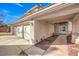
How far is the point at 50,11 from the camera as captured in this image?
495 centimetres

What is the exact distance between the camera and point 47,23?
5426 millimetres

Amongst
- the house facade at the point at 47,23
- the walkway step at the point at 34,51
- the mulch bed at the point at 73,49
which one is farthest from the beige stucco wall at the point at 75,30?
the walkway step at the point at 34,51

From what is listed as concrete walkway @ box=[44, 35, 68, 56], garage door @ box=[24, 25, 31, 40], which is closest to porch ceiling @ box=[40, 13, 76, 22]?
concrete walkway @ box=[44, 35, 68, 56]

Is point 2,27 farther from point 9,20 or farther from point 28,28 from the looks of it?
point 28,28

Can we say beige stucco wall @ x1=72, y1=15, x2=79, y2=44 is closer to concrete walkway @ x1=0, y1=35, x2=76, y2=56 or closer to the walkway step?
concrete walkway @ x1=0, y1=35, x2=76, y2=56

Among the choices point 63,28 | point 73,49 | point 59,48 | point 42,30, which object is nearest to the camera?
point 73,49

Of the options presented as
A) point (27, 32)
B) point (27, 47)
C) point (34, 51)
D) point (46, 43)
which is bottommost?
point (34, 51)

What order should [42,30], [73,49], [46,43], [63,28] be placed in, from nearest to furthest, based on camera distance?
1. [73,49]
2. [63,28]
3. [46,43]
4. [42,30]

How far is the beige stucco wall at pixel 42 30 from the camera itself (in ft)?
17.8

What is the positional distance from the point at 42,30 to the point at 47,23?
1.95 feet

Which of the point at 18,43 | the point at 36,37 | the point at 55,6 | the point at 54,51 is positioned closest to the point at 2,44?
the point at 18,43

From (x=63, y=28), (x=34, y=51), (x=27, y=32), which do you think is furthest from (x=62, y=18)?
(x=34, y=51)

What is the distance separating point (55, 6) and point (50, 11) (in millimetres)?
430

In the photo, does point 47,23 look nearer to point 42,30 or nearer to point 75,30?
point 42,30
